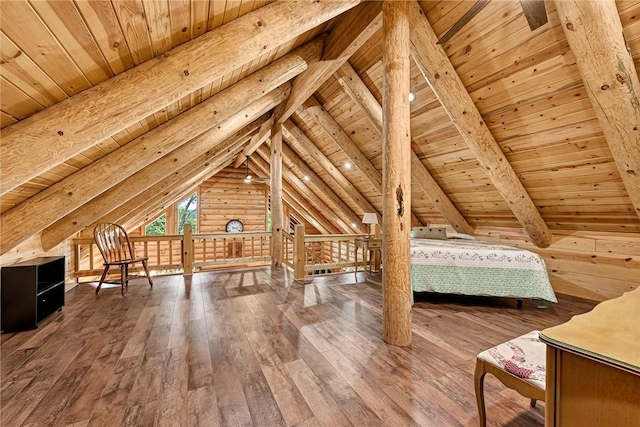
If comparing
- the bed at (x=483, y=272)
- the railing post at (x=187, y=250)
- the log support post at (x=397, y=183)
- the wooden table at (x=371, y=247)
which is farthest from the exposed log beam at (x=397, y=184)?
the railing post at (x=187, y=250)

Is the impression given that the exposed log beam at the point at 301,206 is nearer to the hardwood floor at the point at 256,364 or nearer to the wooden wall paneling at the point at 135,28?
the hardwood floor at the point at 256,364

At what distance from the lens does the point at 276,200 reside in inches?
207

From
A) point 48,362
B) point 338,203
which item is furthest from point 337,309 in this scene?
point 338,203

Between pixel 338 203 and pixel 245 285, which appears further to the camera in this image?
pixel 338 203

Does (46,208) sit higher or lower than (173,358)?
higher

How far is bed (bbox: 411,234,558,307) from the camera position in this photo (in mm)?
2994

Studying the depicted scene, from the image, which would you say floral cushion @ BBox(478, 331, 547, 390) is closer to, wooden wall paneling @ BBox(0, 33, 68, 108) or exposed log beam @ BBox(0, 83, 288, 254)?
wooden wall paneling @ BBox(0, 33, 68, 108)

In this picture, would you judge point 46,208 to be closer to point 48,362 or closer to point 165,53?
point 48,362

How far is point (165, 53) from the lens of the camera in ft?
5.11

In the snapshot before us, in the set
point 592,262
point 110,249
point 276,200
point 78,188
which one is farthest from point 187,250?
point 592,262

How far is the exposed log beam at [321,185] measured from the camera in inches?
265

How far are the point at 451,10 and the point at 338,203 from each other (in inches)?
186

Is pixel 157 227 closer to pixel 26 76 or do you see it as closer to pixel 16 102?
pixel 16 102

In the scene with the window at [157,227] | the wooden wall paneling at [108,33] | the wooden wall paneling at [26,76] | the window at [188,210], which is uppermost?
the wooden wall paneling at [108,33]
